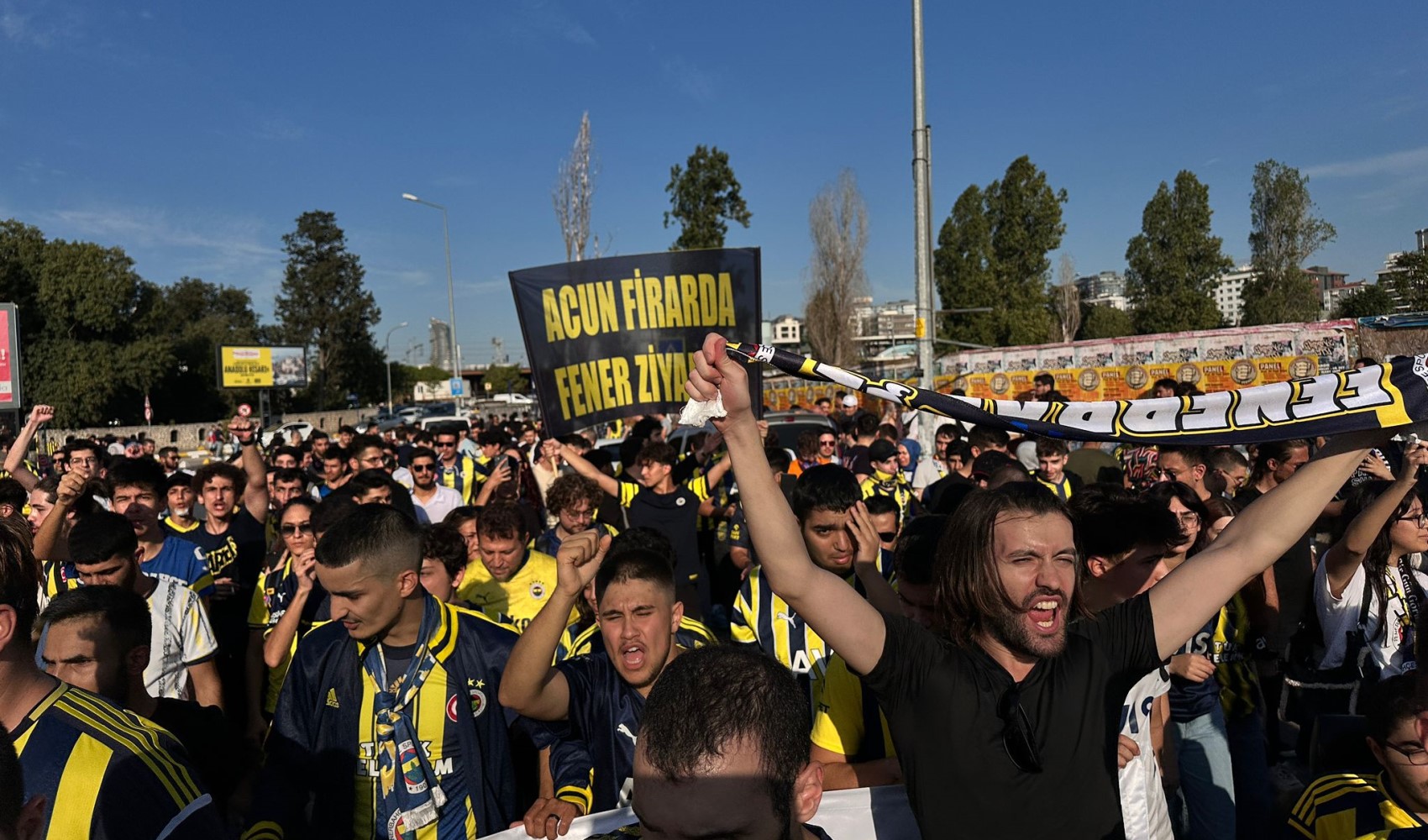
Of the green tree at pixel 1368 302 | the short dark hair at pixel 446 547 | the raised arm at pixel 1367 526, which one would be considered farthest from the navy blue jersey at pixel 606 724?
the green tree at pixel 1368 302

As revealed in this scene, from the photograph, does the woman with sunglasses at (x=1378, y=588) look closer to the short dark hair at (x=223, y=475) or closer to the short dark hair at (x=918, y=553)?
the short dark hair at (x=918, y=553)

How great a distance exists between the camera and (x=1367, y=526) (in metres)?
A: 3.52

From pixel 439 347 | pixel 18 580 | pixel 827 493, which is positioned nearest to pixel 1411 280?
pixel 827 493

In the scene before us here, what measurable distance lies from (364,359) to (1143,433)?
7284 centimetres

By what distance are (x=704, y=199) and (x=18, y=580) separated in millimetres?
31198

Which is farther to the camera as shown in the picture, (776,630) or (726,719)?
(776,630)

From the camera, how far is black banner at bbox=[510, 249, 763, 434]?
647 cm

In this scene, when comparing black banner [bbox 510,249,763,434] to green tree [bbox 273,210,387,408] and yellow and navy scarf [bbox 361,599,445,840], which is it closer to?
yellow and navy scarf [bbox 361,599,445,840]

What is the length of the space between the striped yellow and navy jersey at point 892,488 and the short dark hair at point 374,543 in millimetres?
4203

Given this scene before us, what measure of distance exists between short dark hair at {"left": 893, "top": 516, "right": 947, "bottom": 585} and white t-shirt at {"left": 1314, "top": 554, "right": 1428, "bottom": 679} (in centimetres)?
199

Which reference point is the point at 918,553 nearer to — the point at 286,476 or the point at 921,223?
the point at 286,476

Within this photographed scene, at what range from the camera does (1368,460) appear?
16.2ft

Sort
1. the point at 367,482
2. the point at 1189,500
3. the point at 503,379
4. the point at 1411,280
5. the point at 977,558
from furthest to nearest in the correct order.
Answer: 1. the point at 503,379
2. the point at 1411,280
3. the point at 367,482
4. the point at 1189,500
5. the point at 977,558

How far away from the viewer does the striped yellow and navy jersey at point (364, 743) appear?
2801 mm
